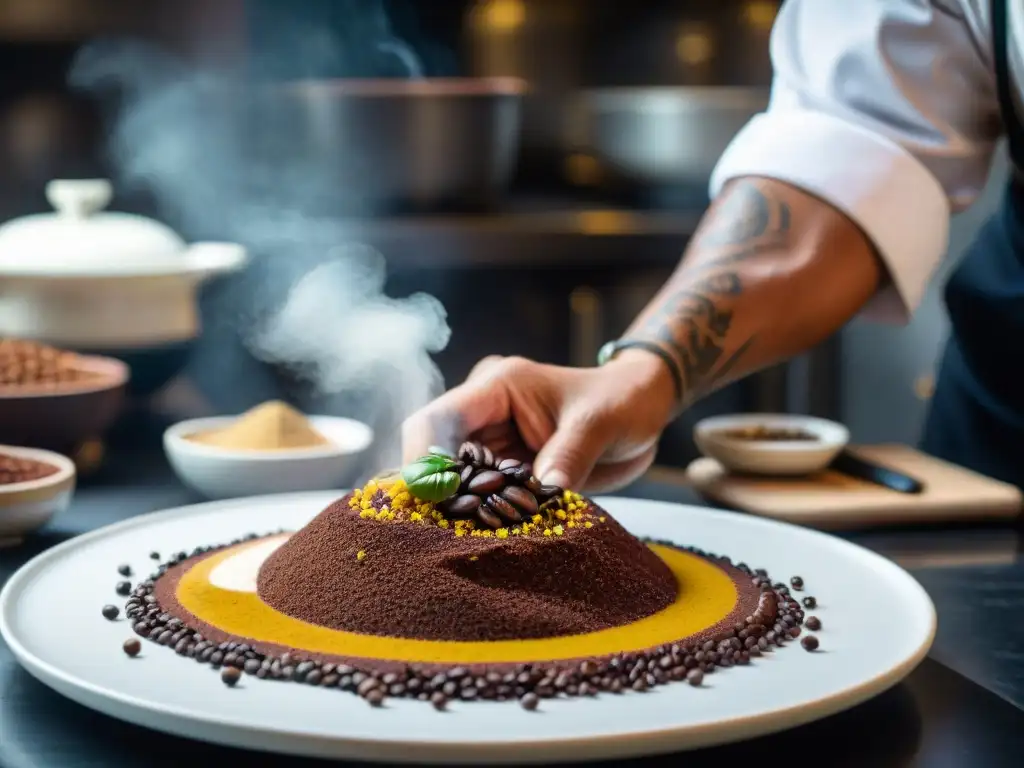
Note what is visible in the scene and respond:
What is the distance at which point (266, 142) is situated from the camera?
10.6 feet

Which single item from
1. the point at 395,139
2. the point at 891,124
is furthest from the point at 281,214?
the point at 891,124

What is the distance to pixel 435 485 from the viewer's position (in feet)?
3.69

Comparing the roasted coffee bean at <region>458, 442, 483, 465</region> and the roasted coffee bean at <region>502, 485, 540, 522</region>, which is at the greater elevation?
the roasted coffee bean at <region>458, 442, 483, 465</region>

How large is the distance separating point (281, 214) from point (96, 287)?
4.94 feet

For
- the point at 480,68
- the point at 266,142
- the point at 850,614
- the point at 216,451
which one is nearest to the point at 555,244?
the point at 266,142

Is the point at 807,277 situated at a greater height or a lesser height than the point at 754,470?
greater

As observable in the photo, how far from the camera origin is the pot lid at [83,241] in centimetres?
197

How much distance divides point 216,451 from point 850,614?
34.3 inches

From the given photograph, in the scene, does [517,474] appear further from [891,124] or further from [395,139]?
A: [395,139]

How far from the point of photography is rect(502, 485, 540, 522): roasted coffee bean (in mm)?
1146

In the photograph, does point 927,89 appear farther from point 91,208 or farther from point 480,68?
point 480,68

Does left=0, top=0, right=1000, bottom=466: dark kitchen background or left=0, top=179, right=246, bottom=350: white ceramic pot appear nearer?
left=0, top=179, right=246, bottom=350: white ceramic pot

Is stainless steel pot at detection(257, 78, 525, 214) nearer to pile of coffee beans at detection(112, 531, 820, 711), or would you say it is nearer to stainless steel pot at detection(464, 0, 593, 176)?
stainless steel pot at detection(464, 0, 593, 176)

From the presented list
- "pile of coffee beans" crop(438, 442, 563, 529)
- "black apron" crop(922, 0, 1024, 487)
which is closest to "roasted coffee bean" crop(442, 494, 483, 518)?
"pile of coffee beans" crop(438, 442, 563, 529)
